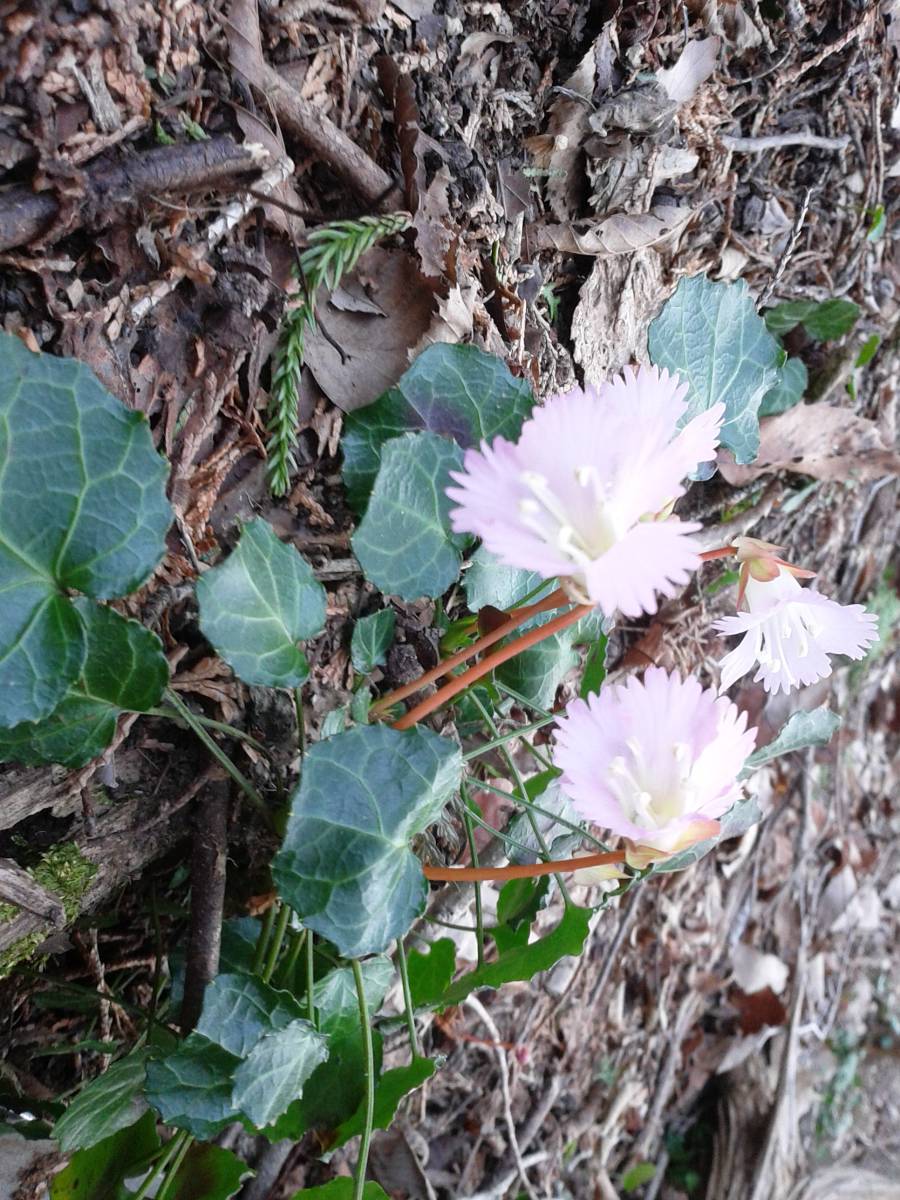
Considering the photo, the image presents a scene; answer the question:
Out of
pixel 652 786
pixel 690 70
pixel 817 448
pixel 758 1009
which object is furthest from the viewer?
pixel 758 1009

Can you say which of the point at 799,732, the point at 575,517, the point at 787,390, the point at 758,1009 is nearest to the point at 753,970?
the point at 758,1009

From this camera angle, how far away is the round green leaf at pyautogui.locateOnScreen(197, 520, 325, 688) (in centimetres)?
74

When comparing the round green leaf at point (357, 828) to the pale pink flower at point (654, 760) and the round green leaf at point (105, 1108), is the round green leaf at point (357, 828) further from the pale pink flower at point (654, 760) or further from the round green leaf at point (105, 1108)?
the round green leaf at point (105, 1108)

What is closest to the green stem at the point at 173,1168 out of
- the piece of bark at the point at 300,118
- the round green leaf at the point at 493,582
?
the round green leaf at the point at 493,582

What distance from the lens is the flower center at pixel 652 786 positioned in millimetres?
665

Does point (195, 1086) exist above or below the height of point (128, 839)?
below

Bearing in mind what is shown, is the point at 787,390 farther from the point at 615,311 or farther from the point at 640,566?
the point at 640,566

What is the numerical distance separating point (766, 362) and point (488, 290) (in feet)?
1.08

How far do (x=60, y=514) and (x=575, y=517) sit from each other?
39 centimetres

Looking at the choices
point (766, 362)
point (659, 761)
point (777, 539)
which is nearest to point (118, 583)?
point (659, 761)

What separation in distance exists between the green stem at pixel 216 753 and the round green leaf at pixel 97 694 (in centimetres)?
4

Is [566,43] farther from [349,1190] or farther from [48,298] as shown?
[349,1190]

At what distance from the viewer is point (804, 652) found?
2.66 feet

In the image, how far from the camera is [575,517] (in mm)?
594
